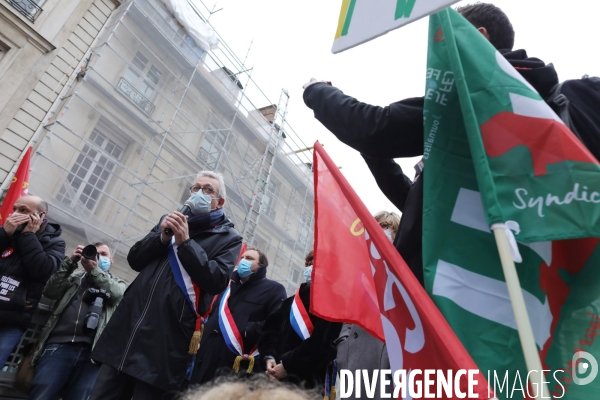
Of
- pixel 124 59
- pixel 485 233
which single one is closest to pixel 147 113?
pixel 124 59

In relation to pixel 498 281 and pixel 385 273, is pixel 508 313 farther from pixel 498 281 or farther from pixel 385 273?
pixel 385 273

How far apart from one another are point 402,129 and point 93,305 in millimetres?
3031

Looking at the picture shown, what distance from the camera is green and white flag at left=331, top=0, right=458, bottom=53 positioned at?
106cm

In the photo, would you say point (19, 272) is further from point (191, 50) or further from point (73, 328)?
point (191, 50)

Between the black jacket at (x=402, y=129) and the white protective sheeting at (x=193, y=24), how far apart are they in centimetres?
1077

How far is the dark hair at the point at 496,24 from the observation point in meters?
1.38

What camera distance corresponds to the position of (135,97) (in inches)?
415

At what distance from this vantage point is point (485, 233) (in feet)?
3.41

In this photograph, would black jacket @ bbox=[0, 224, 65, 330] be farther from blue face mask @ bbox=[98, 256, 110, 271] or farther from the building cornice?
the building cornice

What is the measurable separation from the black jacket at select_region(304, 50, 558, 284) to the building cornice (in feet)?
31.0

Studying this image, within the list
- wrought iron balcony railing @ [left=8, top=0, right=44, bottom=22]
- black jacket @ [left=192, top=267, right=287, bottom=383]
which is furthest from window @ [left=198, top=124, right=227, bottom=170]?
black jacket @ [left=192, top=267, right=287, bottom=383]

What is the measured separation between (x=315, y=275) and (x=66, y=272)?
276cm

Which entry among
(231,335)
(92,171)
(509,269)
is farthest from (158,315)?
(92,171)

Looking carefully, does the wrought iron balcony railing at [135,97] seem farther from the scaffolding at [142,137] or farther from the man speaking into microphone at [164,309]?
the man speaking into microphone at [164,309]
